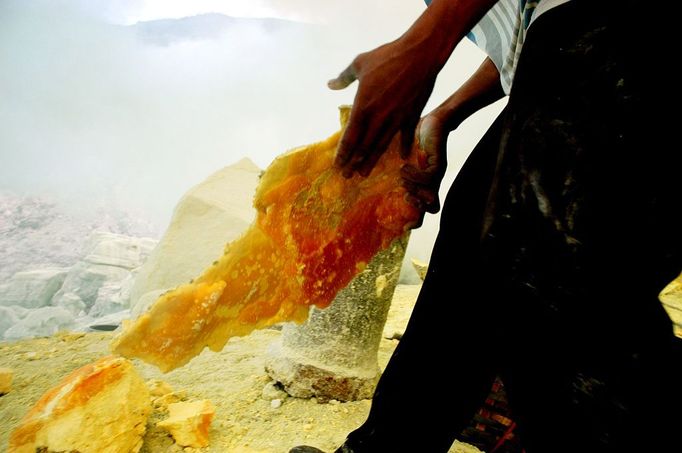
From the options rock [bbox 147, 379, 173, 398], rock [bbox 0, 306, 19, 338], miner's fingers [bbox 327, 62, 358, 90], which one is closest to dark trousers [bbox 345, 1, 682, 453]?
miner's fingers [bbox 327, 62, 358, 90]

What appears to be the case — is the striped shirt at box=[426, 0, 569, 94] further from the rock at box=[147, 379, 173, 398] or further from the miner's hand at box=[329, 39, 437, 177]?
the rock at box=[147, 379, 173, 398]

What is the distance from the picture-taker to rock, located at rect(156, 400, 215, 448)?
63.4 inches

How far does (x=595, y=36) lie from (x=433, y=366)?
2.34 ft

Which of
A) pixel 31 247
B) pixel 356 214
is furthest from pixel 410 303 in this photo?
pixel 31 247

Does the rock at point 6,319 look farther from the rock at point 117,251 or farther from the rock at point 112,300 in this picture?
the rock at point 117,251

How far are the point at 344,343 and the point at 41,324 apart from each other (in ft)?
14.3

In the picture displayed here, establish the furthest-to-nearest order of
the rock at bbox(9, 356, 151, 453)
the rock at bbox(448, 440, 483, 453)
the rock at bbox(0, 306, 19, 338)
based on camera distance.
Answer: the rock at bbox(0, 306, 19, 338) → the rock at bbox(448, 440, 483, 453) → the rock at bbox(9, 356, 151, 453)

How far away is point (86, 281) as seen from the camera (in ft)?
24.2

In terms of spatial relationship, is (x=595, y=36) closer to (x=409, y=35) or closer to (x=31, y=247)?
(x=409, y=35)

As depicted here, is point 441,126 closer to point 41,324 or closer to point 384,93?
point 384,93

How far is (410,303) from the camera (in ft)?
16.2

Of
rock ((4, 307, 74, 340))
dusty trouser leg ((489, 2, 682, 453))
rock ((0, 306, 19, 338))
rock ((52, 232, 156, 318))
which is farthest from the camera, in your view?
rock ((52, 232, 156, 318))

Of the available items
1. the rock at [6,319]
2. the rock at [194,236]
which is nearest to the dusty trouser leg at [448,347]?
the rock at [194,236]

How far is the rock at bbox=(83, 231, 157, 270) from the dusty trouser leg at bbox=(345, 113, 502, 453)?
8.88 m
